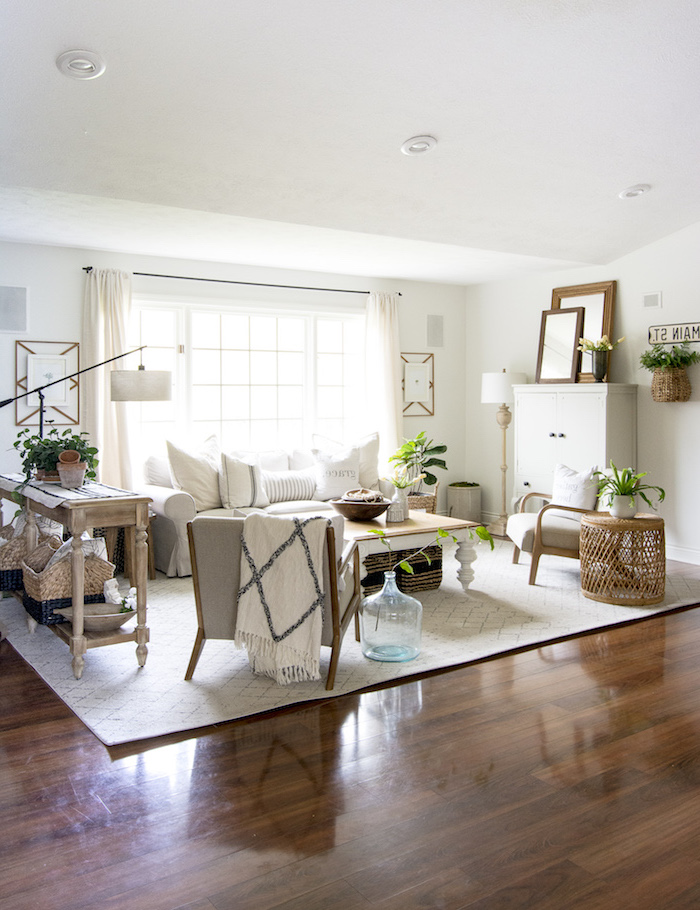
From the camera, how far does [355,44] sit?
3.38 metres

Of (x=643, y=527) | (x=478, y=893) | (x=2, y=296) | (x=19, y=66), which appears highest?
(x=19, y=66)

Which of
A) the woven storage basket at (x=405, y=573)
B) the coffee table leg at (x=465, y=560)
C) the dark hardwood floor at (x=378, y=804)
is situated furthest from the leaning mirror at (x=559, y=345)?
the dark hardwood floor at (x=378, y=804)

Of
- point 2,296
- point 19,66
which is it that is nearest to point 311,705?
point 19,66

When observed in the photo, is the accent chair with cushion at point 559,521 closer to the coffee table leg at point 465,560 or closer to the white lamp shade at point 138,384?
the coffee table leg at point 465,560

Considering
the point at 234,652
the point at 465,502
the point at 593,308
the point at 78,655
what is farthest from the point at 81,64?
the point at 465,502

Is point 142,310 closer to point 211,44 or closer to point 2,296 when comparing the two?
point 2,296

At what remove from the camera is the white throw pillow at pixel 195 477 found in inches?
236

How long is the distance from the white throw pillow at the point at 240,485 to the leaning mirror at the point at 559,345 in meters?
2.91

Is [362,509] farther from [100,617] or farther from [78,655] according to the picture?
[78,655]

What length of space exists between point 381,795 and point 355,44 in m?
3.00

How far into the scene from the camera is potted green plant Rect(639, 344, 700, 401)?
6117 millimetres

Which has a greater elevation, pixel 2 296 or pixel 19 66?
pixel 19 66

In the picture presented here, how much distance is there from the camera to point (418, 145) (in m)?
4.32

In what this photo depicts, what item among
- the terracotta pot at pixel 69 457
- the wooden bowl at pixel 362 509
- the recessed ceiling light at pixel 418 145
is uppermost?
the recessed ceiling light at pixel 418 145
